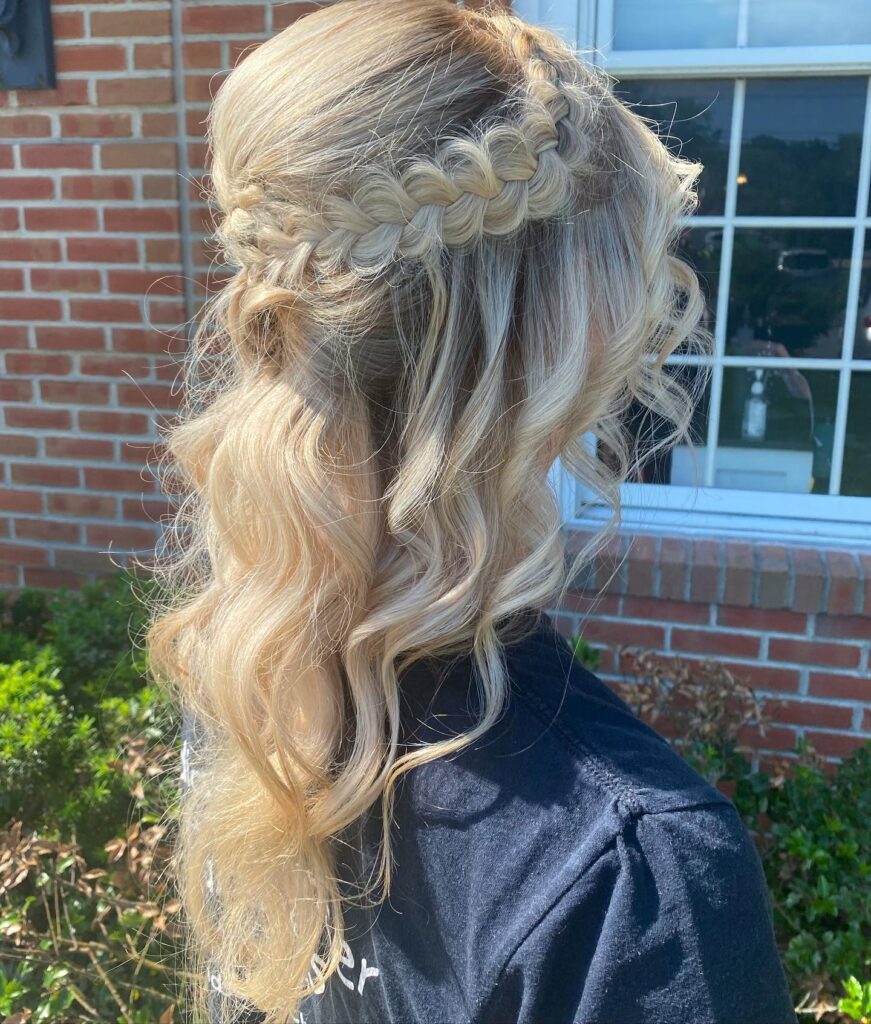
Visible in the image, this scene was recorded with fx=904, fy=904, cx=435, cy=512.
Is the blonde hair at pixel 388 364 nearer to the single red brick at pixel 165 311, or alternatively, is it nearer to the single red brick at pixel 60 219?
the single red brick at pixel 165 311

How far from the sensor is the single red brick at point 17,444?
320cm

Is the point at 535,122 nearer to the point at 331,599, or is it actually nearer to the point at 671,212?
the point at 671,212

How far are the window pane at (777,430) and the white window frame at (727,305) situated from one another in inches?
1.0

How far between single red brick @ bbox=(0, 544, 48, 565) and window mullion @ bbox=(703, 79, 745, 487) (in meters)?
2.33

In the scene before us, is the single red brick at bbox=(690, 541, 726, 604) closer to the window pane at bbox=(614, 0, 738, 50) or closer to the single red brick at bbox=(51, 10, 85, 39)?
the window pane at bbox=(614, 0, 738, 50)

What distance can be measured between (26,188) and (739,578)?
8.57 ft

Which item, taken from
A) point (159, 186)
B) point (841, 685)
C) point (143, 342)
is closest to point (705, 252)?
point (841, 685)

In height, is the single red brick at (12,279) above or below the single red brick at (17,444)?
above

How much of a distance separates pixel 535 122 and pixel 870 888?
6.71ft

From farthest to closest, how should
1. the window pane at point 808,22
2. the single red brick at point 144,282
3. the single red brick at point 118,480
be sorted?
the single red brick at point 118,480
the single red brick at point 144,282
the window pane at point 808,22

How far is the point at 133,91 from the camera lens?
2826 mm

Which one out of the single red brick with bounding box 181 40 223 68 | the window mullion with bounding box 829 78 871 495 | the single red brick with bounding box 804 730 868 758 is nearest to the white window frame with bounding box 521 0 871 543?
the window mullion with bounding box 829 78 871 495

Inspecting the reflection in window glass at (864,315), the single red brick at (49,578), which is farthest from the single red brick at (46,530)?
the reflection in window glass at (864,315)

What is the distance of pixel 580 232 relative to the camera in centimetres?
98
